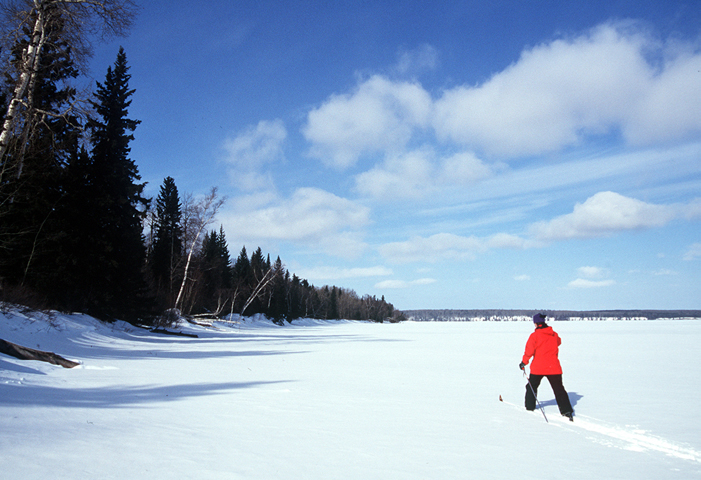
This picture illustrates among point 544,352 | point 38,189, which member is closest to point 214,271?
point 38,189

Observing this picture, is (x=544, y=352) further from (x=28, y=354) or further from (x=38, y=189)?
(x=38, y=189)

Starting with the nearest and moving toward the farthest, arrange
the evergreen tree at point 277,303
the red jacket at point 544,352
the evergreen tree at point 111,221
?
1. the red jacket at point 544,352
2. the evergreen tree at point 111,221
3. the evergreen tree at point 277,303

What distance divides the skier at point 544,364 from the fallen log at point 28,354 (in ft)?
31.3

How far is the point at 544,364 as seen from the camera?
7.54 meters

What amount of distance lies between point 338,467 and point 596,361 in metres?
15.4

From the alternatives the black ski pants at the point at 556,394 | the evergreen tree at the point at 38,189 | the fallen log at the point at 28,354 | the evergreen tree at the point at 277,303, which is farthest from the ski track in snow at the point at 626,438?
the evergreen tree at the point at 277,303

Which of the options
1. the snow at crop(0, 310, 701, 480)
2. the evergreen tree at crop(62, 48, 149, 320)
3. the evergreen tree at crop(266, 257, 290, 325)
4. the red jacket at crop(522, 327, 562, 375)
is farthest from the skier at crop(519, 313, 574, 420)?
the evergreen tree at crop(266, 257, 290, 325)

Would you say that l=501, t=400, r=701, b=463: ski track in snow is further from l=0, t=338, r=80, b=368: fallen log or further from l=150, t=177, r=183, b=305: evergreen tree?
l=150, t=177, r=183, b=305: evergreen tree

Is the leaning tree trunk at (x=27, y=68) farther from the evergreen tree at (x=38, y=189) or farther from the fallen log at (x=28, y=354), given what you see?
the fallen log at (x=28, y=354)

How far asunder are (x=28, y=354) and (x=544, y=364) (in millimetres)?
10256

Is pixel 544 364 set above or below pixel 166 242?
below

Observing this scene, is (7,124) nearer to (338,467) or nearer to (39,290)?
(39,290)

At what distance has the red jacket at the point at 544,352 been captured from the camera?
→ 24.5 feet

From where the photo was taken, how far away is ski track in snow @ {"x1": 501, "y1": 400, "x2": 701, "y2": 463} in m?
5.22
